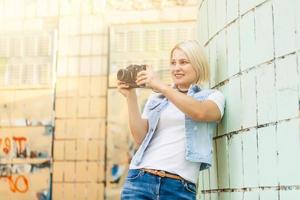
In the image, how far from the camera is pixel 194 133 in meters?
2.29

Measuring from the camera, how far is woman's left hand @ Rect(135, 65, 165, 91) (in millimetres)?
2209

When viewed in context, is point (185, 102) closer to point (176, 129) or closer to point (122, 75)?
point (176, 129)

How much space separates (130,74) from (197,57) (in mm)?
310

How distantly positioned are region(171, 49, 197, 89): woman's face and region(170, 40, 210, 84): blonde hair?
0.02m

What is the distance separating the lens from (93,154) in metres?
7.00

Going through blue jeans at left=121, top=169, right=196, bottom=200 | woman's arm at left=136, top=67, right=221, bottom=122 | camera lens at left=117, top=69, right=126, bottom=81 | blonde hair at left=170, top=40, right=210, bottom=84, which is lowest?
blue jeans at left=121, top=169, right=196, bottom=200

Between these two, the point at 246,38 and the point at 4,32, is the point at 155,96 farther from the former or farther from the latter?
the point at 4,32

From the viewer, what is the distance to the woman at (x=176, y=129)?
2236mm

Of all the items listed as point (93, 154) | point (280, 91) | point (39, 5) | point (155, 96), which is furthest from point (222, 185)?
point (39, 5)

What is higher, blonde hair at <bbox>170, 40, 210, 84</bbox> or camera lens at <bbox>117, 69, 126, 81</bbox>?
blonde hair at <bbox>170, 40, 210, 84</bbox>

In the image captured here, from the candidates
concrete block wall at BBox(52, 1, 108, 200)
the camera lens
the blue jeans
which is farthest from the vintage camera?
concrete block wall at BBox(52, 1, 108, 200)

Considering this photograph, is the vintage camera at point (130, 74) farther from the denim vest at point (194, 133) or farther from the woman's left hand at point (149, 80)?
the denim vest at point (194, 133)

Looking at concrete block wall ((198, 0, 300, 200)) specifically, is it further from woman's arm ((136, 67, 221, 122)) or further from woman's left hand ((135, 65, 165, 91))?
woman's left hand ((135, 65, 165, 91))

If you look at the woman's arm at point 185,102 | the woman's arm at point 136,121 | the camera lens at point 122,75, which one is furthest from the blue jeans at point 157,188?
the camera lens at point 122,75
